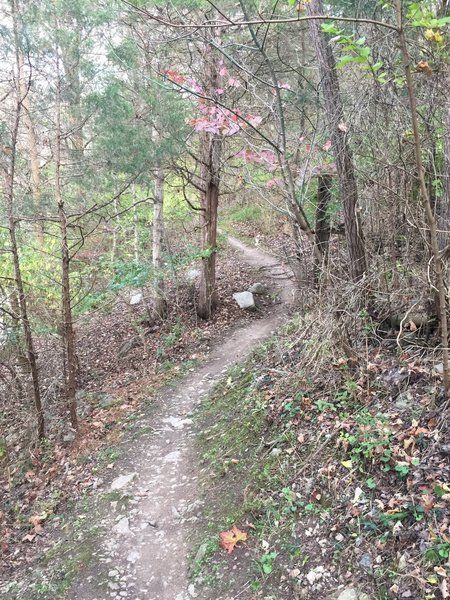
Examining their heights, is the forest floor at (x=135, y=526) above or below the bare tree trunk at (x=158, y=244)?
below

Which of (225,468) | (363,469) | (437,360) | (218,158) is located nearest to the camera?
(363,469)

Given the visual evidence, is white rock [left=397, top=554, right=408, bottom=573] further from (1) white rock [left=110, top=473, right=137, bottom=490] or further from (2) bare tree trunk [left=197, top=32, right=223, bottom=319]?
(2) bare tree trunk [left=197, top=32, right=223, bottom=319]

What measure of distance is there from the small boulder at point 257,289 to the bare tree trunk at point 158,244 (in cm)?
233

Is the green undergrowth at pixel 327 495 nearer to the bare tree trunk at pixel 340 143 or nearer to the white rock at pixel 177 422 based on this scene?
the white rock at pixel 177 422

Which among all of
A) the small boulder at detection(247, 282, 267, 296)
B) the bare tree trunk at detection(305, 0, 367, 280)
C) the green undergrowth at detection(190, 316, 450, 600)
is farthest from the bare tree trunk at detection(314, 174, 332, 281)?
the small boulder at detection(247, 282, 267, 296)

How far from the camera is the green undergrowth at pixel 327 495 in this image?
308 cm

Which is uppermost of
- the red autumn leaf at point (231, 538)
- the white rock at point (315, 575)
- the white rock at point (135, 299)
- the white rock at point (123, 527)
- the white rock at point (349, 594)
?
the white rock at point (135, 299)

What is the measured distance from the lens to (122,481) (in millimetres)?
5527

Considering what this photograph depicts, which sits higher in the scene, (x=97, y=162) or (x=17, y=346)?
(x=97, y=162)

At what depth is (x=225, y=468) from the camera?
5.01 m

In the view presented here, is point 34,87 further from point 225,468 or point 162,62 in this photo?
point 225,468

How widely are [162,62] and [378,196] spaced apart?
6012 millimetres

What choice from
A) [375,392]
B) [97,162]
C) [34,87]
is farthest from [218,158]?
[375,392]

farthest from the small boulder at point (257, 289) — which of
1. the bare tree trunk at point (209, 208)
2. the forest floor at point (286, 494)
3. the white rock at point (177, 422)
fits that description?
the white rock at point (177, 422)
